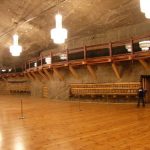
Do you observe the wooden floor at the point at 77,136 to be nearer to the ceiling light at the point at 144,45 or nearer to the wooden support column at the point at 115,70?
the ceiling light at the point at 144,45

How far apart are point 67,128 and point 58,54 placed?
9.30m

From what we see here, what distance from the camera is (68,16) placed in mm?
12227

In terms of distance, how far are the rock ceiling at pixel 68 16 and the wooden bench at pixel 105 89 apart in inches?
119

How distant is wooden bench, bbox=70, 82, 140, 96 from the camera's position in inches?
479

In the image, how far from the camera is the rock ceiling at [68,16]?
10.7 metres

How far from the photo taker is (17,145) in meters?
4.76

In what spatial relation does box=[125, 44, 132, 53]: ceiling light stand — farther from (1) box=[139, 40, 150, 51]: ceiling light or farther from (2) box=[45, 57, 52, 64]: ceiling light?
(2) box=[45, 57, 52, 64]: ceiling light

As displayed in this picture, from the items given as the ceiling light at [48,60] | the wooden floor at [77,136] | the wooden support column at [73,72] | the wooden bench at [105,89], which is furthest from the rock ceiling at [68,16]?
the wooden floor at [77,136]

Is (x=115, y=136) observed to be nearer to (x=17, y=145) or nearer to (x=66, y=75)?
(x=17, y=145)

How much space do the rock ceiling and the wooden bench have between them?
119 inches

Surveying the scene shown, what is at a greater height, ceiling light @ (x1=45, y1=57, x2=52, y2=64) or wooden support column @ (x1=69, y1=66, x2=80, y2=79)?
ceiling light @ (x1=45, y1=57, x2=52, y2=64)

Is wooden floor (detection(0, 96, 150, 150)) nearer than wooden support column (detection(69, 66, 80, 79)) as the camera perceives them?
Yes

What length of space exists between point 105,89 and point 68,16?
4.22 meters

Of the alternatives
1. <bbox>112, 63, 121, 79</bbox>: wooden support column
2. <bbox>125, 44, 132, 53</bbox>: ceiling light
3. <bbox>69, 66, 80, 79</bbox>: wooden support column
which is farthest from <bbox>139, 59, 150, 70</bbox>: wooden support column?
<bbox>69, 66, 80, 79</bbox>: wooden support column
